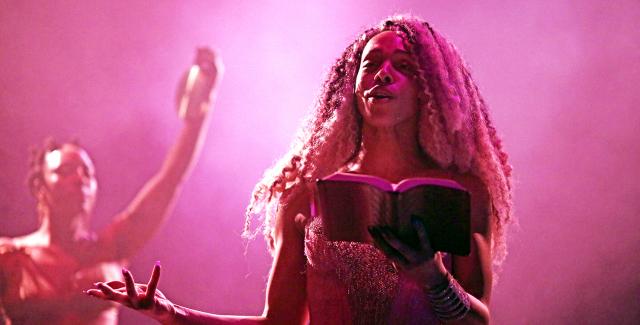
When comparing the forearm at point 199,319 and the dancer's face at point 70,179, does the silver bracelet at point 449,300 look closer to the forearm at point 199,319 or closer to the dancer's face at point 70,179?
the forearm at point 199,319

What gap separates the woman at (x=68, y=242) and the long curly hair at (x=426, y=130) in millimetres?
806

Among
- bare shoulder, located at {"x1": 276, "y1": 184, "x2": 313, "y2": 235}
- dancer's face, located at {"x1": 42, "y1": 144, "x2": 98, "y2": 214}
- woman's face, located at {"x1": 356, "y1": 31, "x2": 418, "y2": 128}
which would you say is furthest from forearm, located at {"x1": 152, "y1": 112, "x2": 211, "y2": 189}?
woman's face, located at {"x1": 356, "y1": 31, "x2": 418, "y2": 128}

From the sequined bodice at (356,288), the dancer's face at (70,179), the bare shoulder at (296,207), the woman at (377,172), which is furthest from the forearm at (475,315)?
the dancer's face at (70,179)

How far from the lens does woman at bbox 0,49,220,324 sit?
8.06 feet

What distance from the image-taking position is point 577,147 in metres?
3.14

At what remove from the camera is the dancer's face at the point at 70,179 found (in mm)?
2549

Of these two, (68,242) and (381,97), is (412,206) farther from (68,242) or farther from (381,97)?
(68,242)

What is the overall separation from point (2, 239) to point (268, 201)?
3.76 feet

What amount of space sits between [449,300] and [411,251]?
0.64 feet

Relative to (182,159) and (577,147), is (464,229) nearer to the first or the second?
(182,159)

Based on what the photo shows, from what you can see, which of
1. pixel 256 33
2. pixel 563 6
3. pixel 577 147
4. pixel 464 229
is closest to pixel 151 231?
pixel 256 33

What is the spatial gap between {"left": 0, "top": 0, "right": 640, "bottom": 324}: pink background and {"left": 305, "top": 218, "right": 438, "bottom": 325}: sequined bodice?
1.13m

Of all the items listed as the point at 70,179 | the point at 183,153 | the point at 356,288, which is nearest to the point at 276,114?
the point at 183,153

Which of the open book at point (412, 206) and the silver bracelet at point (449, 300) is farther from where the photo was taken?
the silver bracelet at point (449, 300)
